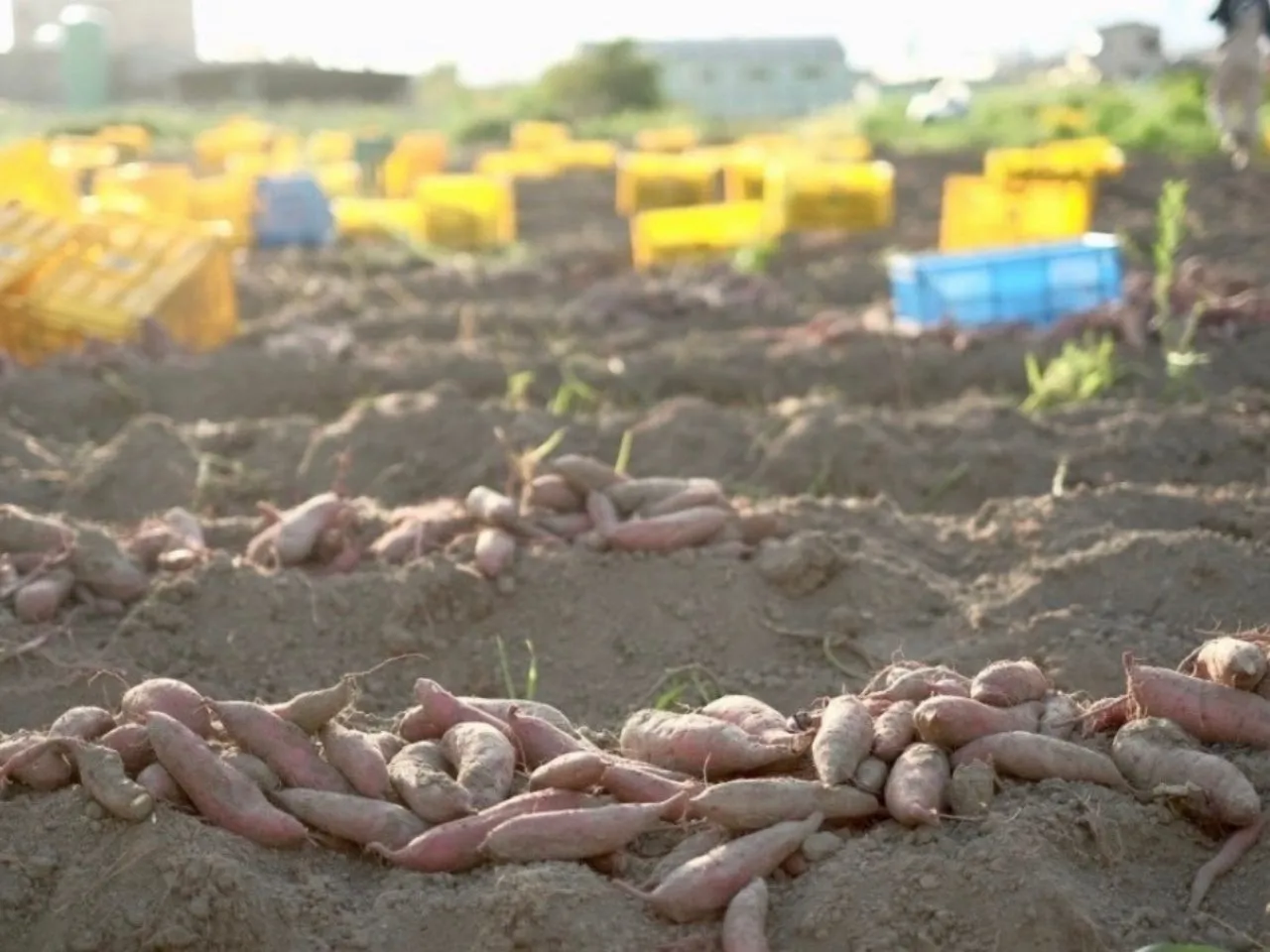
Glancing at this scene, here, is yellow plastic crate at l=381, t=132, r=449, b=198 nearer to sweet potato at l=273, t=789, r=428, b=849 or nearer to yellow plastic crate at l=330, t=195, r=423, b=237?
yellow plastic crate at l=330, t=195, r=423, b=237

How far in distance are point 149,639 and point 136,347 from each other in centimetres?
366

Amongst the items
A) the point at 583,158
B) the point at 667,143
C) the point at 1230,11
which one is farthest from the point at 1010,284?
the point at 667,143

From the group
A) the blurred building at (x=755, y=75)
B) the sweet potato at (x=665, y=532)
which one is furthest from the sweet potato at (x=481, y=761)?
the blurred building at (x=755, y=75)

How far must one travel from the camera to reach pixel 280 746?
306cm

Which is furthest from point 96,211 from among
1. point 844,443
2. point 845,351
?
point 844,443

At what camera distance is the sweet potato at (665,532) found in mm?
4488

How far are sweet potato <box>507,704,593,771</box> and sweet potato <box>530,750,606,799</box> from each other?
15 centimetres

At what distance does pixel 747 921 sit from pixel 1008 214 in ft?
25.8

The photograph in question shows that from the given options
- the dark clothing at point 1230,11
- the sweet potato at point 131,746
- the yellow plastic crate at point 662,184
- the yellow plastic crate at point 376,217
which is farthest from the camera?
the yellow plastic crate at point 662,184

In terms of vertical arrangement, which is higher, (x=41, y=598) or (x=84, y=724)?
(x=84, y=724)

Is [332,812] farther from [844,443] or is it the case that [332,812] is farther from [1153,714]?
[844,443]

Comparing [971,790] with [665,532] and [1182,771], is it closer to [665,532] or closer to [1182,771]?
[1182,771]

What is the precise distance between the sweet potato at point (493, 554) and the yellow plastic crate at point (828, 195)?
7.84m

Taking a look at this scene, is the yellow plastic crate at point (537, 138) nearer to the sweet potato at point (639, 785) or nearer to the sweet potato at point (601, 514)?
the sweet potato at point (601, 514)
